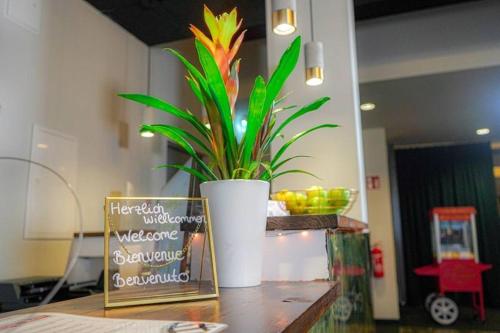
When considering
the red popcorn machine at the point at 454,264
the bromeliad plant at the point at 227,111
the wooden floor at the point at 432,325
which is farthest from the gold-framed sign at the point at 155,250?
the red popcorn machine at the point at 454,264

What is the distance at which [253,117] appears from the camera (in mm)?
1053

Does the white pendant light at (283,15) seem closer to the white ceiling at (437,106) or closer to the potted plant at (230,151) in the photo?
the potted plant at (230,151)

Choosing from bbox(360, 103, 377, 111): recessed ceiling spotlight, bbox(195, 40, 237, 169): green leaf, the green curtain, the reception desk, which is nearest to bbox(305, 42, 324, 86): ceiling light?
the reception desk

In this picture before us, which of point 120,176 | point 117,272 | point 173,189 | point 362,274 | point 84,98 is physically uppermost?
point 84,98

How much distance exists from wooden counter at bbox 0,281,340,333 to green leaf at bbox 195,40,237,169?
0.34 m

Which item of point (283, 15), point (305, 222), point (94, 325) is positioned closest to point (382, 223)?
point (283, 15)

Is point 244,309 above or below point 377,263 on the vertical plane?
above

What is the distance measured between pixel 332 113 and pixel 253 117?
6.92 ft

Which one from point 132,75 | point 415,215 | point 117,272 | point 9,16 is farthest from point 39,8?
point 415,215

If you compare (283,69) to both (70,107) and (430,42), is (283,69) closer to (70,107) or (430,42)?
(70,107)

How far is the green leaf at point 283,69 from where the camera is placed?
3.46ft

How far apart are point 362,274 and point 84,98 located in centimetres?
280

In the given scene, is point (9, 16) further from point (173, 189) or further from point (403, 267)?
point (403, 267)

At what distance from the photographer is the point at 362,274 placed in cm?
246
